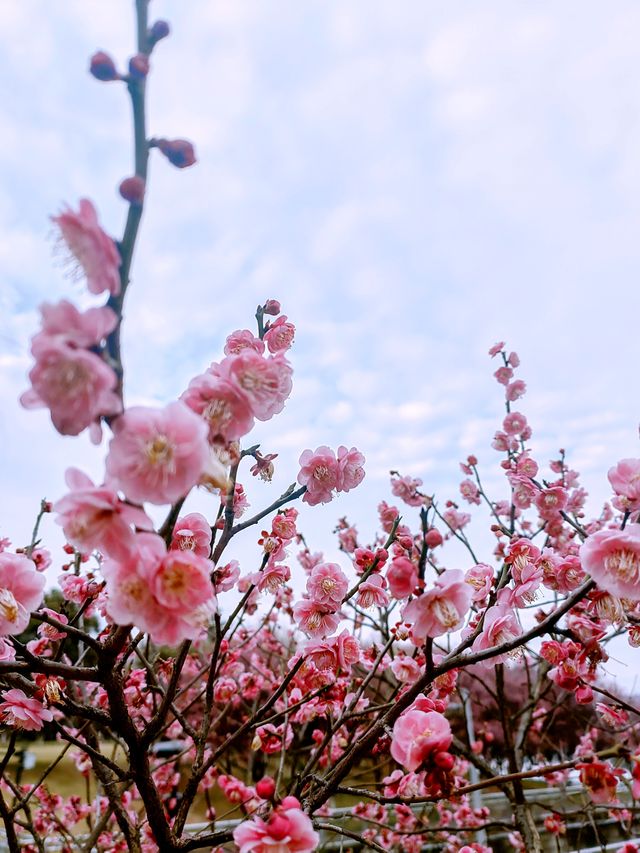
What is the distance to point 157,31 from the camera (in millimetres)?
978

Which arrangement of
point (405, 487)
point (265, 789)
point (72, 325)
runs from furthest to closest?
point (405, 487) < point (265, 789) < point (72, 325)

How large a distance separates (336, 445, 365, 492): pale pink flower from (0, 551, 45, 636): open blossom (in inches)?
33.3

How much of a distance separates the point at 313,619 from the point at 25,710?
0.81 m

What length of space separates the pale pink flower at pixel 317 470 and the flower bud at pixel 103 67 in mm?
1046

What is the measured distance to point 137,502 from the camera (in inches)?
34.9

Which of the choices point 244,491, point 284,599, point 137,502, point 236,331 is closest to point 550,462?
point 284,599

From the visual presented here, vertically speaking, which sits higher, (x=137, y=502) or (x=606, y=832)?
(x=137, y=502)

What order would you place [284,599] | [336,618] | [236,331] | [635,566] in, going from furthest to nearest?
[284,599] < [336,618] < [236,331] < [635,566]

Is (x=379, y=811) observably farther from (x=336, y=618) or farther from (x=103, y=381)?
(x=103, y=381)

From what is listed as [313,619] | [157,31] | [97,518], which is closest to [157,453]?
[97,518]

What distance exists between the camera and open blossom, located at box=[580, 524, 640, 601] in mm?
1166

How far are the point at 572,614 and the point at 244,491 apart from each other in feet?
4.34

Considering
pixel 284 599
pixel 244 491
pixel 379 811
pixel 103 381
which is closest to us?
pixel 103 381

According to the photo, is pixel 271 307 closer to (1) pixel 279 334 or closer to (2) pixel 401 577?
(1) pixel 279 334
